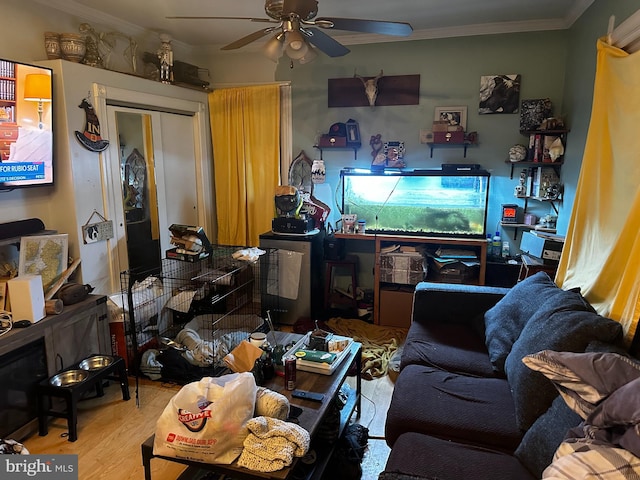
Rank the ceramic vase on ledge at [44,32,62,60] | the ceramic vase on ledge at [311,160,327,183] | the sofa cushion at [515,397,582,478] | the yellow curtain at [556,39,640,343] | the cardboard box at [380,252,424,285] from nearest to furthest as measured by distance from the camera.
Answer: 1. the sofa cushion at [515,397,582,478]
2. the yellow curtain at [556,39,640,343]
3. the ceramic vase on ledge at [44,32,62,60]
4. the cardboard box at [380,252,424,285]
5. the ceramic vase on ledge at [311,160,327,183]

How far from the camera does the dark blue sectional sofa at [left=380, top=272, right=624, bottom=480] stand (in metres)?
1.42

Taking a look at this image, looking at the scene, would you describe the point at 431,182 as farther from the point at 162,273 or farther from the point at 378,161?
the point at 162,273

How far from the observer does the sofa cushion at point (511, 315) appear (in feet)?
6.82

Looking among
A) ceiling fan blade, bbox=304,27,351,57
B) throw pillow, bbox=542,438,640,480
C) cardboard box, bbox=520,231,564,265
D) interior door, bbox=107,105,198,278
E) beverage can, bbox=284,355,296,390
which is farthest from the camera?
interior door, bbox=107,105,198,278

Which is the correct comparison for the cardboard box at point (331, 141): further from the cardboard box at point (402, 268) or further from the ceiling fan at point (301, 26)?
the ceiling fan at point (301, 26)

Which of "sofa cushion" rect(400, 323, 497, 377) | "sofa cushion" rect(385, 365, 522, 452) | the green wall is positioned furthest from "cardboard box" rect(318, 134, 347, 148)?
"sofa cushion" rect(385, 365, 522, 452)

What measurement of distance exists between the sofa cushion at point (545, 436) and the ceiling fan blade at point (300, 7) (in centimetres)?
199

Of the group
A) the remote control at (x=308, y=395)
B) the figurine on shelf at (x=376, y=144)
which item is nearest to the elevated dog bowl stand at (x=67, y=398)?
the remote control at (x=308, y=395)

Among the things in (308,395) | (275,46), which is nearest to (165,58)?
(275,46)

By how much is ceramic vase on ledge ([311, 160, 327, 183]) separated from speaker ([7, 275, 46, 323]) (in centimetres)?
235

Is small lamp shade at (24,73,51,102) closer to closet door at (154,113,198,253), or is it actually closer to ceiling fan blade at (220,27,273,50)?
closet door at (154,113,198,253)

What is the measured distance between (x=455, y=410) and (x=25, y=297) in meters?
2.21

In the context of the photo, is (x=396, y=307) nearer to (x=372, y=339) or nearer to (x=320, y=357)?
(x=372, y=339)

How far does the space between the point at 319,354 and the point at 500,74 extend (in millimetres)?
2768
